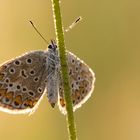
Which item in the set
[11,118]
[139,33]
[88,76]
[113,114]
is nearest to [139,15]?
[139,33]

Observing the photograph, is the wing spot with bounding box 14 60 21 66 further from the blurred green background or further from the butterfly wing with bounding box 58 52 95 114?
the blurred green background

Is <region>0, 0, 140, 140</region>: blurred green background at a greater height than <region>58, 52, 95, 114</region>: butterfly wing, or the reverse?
<region>0, 0, 140, 140</region>: blurred green background

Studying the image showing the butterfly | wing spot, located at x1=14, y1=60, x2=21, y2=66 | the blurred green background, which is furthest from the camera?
the blurred green background

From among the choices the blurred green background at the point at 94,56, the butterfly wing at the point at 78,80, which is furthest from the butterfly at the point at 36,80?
the blurred green background at the point at 94,56

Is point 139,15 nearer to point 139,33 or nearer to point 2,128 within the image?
point 139,33

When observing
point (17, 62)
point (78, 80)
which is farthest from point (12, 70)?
point (78, 80)

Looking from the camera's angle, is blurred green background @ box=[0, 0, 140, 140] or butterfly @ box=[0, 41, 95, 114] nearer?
butterfly @ box=[0, 41, 95, 114]

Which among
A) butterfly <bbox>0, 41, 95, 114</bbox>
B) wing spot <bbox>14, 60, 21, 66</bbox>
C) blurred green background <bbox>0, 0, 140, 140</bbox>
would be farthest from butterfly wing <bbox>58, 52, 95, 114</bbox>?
blurred green background <bbox>0, 0, 140, 140</bbox>

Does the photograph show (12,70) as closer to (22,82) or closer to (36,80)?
(22,82)

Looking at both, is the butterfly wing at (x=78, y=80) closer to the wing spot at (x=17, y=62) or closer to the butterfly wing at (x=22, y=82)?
the butterfly wing at (x=22, y=82)
